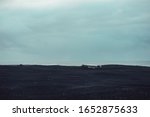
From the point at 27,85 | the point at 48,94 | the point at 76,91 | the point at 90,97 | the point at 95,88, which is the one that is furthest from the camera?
the point at 27,85

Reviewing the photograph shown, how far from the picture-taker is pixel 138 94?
2122cm

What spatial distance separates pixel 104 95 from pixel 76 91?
8.87 feet

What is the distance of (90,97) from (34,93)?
170 inches

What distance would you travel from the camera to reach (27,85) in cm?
2641

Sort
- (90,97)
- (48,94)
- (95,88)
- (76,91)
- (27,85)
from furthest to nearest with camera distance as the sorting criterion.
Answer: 1. (27,85)
2. (95,88)
3. (76,91)
4. (48,94)
5. (90,97)

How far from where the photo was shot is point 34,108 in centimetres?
1377

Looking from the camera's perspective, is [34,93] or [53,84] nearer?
[34,93]

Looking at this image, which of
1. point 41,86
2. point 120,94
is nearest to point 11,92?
point 41,86

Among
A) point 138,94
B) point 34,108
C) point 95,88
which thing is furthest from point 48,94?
point 34,108

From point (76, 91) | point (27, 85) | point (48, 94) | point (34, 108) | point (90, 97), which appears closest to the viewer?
point (34, 108)

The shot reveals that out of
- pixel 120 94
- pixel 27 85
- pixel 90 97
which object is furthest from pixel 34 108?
pixel 27 85

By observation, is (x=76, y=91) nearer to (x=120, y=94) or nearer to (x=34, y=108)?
(x=120, y=94)

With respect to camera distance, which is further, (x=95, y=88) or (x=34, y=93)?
(x=95, y=88)

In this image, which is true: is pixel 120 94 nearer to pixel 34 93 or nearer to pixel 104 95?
pixel 104 95
